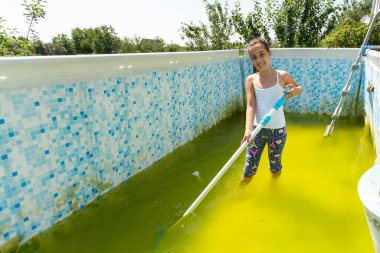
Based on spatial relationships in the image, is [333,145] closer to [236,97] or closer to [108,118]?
[236,97]

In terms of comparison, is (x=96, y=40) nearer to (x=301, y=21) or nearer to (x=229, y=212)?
(x=301, y=21)

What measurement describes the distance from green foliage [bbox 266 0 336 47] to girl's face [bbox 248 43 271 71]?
659cm

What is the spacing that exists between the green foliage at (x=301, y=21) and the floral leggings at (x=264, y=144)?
672cm

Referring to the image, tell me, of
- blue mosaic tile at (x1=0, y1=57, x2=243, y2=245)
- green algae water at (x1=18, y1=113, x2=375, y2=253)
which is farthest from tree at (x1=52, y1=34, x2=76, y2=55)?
green algae water at (x1=18, y1=113, x2=375, y2=253)

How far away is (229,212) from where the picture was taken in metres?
3.02

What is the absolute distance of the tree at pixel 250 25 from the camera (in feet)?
29.2

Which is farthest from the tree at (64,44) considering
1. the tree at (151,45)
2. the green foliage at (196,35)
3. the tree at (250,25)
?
the tree at (250,25)

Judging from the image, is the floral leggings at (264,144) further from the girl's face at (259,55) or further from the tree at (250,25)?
the tree at (250,25)

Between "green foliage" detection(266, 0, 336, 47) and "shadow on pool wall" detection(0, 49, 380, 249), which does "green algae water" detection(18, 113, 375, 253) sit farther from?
"green foliage" detection(266, 0, 336, 47)

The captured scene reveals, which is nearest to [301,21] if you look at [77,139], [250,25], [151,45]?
[250,25]

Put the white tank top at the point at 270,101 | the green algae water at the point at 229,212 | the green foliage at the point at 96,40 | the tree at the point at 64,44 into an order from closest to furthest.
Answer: the green algae water at the point at 229,212
the white tank top at the point at 270,101
the green foliage at the point at 96,40
the tree at the point at 64,44

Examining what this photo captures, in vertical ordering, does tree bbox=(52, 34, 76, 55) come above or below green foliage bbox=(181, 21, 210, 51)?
above

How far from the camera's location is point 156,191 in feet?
11.2

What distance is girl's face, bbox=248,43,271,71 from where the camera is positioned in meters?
2.76
